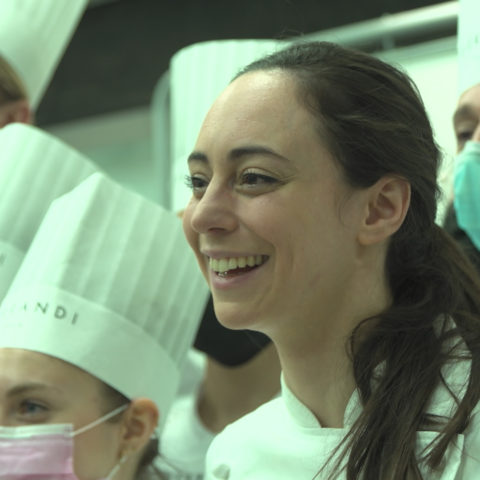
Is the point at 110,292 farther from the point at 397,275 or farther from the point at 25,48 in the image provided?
the point at 25,48

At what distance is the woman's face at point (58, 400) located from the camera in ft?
4.32

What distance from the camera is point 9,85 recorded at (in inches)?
70.9

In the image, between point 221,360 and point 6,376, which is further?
point 221,360

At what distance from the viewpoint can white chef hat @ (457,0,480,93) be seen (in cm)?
143

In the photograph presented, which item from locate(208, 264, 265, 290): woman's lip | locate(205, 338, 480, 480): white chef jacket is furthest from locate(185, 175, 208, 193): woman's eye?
locate(205, 338, 480, 480): white chef jacket

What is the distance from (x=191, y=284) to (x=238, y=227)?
47 cm

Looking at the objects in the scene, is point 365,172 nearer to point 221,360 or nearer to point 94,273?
point 94,273

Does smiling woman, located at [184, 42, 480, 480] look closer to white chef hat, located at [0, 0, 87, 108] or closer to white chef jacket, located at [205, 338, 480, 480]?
white chef jacket, located at [205, 338, 480, 480]

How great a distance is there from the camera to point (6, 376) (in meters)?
1.32

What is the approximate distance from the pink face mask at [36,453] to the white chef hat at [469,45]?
0.78m

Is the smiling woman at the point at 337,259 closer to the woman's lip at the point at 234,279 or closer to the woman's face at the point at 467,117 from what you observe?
the woman's lip at the point at 234,279

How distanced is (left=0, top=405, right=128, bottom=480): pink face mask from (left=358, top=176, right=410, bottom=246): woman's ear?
531 mm

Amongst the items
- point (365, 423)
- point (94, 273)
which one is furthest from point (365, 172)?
point (94, 273)

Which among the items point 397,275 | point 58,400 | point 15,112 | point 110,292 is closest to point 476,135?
point 397,275
